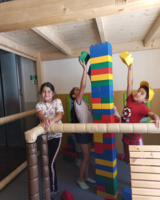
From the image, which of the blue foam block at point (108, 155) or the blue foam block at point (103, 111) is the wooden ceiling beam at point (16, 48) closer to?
the blue foam block at point (103, 111)

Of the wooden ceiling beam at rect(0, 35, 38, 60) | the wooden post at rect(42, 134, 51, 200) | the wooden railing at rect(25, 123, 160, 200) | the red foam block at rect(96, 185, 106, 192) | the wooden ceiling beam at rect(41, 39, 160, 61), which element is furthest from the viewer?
the wooden ceiling beam at rect(41, 39, 160, 61)

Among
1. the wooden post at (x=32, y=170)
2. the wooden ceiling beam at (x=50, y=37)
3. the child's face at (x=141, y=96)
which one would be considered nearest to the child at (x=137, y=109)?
the child's face at (x=141, y=96)

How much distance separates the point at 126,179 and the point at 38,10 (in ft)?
7.31

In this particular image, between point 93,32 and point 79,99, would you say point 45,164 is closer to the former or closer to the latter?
point 79,99

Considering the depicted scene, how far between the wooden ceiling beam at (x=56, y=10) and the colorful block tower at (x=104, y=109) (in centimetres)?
42

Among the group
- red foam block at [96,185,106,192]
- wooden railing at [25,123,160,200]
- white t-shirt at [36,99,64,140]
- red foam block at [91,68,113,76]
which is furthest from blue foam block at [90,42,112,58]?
red foam block at [96,185,106,192]

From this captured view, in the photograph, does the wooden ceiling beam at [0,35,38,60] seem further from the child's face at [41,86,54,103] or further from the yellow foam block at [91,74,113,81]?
the yellow foam block at [91,74,113,81]

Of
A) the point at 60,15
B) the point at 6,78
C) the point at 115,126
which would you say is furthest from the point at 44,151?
the point at 6,78

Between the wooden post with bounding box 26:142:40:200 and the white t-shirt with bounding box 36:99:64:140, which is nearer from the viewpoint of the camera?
the wooden post with bounding box 26:142:40:200

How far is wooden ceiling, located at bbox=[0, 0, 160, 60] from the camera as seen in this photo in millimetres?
1642

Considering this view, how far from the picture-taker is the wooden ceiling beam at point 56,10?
1.13 metres

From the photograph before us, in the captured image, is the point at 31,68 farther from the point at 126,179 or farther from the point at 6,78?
the point at 126,179

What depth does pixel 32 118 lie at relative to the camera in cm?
314

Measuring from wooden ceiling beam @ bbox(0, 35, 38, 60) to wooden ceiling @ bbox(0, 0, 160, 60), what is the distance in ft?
0.17
